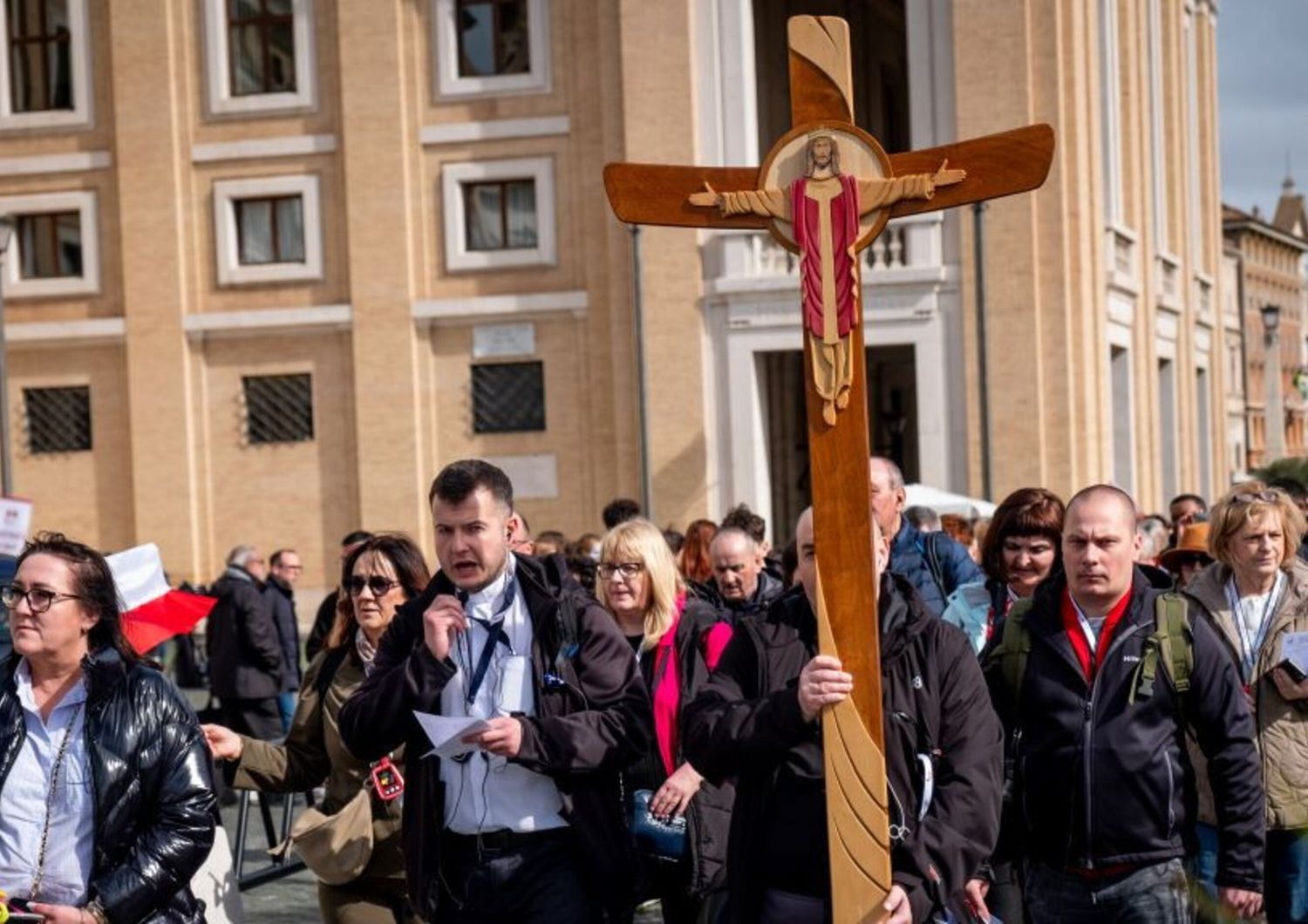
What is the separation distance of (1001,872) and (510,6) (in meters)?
28.0

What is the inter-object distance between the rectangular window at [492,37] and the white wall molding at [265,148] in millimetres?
2432

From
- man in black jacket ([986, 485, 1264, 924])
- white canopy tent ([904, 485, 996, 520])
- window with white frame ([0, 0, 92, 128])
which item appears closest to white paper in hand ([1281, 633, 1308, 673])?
man in black jacket ([986, 485, 1264, 924])

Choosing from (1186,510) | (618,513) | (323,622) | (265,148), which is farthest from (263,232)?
(323,622)

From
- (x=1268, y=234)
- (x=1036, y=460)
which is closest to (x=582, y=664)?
(x=1036, y=460)

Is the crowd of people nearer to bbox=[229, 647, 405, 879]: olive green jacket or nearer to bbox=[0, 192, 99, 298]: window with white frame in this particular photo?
bbox=[229, 647, 405, 879]: olive green jacket

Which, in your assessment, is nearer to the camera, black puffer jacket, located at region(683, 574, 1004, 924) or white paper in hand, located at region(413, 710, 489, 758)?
black puffer jacket, located at region(683, 574, 1004, 924)

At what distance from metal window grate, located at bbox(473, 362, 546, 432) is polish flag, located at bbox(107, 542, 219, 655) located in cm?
2478

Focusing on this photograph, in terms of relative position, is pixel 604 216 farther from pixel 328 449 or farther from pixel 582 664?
pixel 582 664

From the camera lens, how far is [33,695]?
5.24 m

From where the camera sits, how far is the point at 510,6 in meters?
33.0

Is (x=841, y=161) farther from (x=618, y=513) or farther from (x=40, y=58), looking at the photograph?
(x=40, y=58)

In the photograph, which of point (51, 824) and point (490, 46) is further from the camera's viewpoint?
point (490, 46)

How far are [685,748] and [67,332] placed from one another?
30.4 metres

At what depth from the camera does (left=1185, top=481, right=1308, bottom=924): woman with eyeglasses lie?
7.27 metres
